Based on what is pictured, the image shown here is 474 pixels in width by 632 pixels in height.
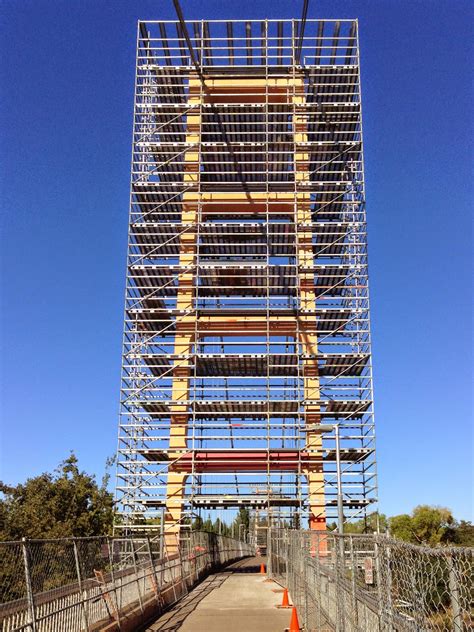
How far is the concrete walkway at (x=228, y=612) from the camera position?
1377 cm

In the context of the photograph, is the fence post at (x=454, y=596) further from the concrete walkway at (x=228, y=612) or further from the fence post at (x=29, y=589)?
the concrete walkway at (x=228, y=612)

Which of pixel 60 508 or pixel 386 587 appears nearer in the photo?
pixel 386 587

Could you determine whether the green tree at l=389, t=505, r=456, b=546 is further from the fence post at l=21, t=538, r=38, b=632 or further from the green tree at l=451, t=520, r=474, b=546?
the fence post at l=21, t=538, r=38, b=632

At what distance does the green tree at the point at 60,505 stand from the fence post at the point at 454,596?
40.8 meters

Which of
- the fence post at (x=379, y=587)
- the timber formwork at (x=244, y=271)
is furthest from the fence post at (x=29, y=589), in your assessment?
the timber formwork at (x=244, y=271)

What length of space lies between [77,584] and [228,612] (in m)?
6.51

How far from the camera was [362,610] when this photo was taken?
752cm

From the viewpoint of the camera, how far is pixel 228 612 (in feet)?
53.1

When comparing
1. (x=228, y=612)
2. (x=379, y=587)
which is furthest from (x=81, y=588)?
(x=228, y=612)

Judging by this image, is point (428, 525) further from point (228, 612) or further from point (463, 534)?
point (228, 612)

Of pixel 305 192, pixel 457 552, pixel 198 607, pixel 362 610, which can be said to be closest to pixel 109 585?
pixel 198 607

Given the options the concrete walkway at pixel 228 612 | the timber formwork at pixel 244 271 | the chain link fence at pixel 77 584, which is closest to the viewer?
the chain link fence at pixel 77 584

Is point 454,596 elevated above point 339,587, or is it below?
above

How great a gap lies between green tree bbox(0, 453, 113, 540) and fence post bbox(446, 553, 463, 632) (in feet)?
134
